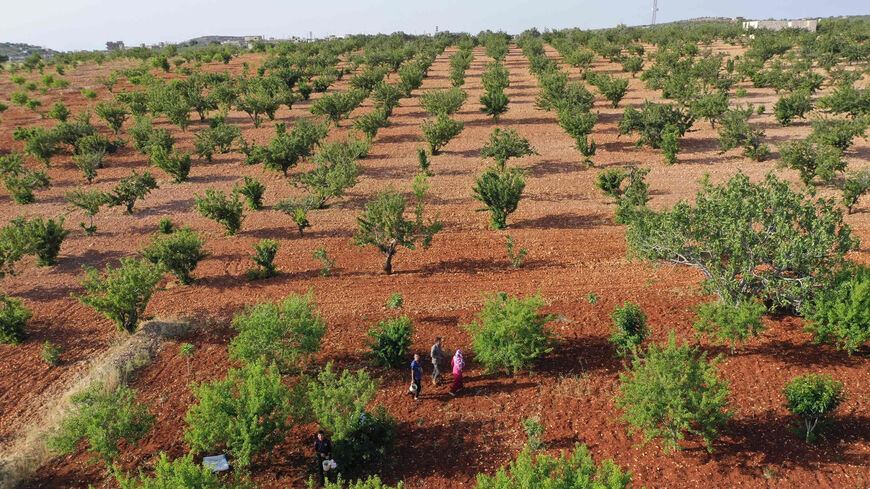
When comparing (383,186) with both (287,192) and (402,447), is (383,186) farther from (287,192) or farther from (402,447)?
(402,447)

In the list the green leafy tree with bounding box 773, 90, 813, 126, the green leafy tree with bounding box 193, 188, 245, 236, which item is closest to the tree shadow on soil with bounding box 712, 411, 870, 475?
the green leafy tree with bounding box 193, 188, 245, 236

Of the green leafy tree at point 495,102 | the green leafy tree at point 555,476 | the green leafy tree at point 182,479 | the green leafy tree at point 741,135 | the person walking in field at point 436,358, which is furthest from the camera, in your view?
the green leafy tree at point 495,102

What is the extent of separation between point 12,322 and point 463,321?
14071mm

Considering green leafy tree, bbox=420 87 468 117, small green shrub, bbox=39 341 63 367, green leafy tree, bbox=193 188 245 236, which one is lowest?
small green shrub, bbox=39 341 63 367

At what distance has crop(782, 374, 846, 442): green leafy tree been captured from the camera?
10.1 meters

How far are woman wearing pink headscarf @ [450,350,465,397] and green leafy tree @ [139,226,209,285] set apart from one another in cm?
1114

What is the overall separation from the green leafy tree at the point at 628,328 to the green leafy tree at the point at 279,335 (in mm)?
8116

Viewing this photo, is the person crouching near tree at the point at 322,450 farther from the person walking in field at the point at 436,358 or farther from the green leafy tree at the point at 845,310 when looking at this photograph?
the green leafy tree at the point at 845,310

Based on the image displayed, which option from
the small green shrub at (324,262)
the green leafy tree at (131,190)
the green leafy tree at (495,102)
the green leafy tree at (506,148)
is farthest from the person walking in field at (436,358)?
the green leafy tree at (495,102)

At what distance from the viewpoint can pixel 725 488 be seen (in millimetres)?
9609

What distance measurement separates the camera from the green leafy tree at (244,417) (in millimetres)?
9609

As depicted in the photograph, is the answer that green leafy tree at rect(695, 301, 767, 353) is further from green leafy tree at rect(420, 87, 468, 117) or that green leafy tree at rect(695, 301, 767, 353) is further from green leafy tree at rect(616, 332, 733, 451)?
green leafy tree at rect(420, 87, 468, 117)

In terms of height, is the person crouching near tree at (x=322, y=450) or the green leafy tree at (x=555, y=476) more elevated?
the green leafy tree at (x=555, y=476)

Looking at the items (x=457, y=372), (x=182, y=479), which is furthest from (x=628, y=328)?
(x=182, y=479)
